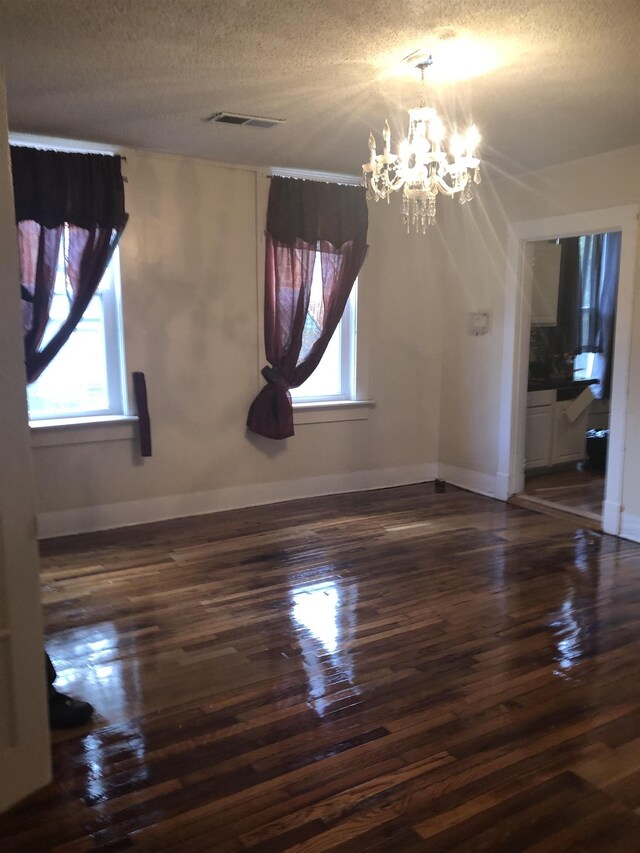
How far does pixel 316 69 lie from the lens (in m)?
3.11

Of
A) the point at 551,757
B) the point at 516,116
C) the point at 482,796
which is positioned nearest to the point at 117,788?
the point at 482,796

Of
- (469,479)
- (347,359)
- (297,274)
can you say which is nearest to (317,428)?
(347,359)

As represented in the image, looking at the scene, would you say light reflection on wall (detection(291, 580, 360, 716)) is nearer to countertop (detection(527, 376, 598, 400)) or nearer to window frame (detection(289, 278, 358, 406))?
window frame (detection(289, 278, 358, 406))

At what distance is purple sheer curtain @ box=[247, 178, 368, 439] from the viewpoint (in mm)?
5191

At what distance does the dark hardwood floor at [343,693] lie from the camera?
6.80ft

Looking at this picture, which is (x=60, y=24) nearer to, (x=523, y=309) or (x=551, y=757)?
(x=551, y=757)

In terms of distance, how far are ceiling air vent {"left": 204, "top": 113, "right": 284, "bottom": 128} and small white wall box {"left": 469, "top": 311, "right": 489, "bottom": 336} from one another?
96.9 inches

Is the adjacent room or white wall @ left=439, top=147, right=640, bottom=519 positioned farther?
white wall @ left=439, top=147, right=640, bottom=519

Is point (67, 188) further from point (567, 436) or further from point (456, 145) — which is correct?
point (567, 436)

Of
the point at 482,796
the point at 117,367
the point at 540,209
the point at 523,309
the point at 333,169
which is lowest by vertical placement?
the point at 482,796

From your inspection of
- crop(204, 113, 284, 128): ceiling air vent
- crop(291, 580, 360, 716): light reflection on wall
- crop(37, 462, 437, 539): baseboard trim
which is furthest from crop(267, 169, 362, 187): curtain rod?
crop(291, 580, 360, 716): light reflection on wall

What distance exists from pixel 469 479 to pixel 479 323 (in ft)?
4.39

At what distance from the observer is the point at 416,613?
3506mm

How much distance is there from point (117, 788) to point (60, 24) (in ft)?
8.99
